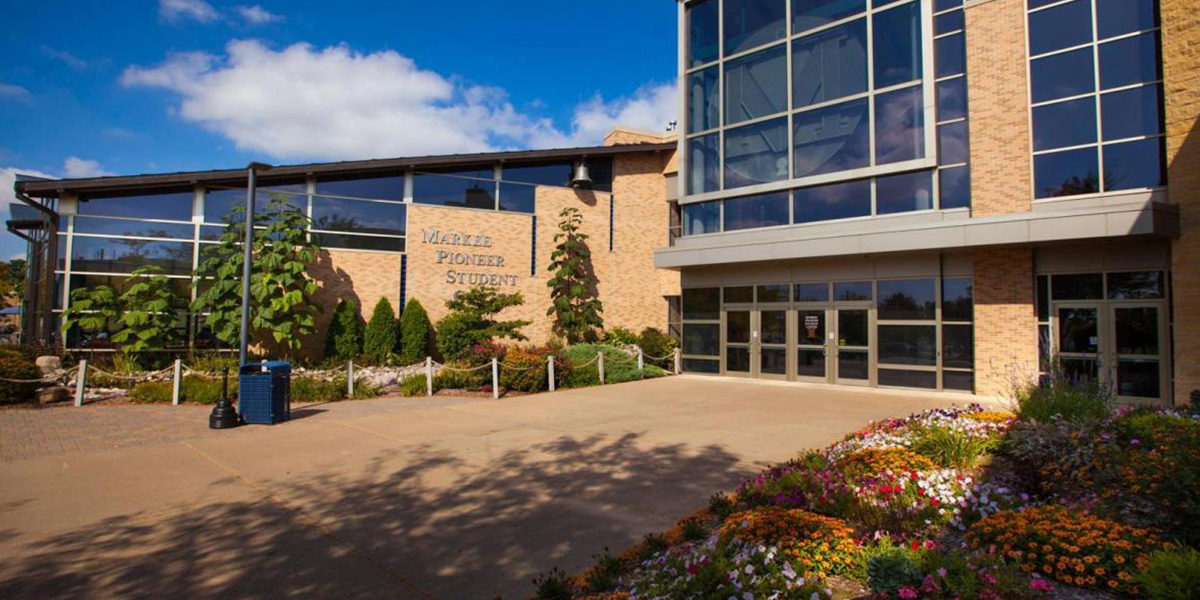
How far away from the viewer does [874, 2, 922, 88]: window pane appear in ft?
50.0

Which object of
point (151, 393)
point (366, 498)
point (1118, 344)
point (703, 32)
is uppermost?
point (703, 32)

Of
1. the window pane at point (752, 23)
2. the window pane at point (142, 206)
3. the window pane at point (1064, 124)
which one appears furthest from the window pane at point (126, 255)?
the window pane at point (1064, 124)

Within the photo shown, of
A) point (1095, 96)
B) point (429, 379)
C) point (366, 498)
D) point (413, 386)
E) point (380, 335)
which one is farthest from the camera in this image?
point (380, 335)

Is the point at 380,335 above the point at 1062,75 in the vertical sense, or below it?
below

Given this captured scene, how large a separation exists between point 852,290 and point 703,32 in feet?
31.8

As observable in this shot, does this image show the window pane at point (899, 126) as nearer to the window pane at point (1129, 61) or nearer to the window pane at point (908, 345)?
the window pane at point (1129, 61)

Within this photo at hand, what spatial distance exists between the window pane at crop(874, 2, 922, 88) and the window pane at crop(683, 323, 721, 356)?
8219 millimetres

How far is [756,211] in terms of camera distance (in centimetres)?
1775

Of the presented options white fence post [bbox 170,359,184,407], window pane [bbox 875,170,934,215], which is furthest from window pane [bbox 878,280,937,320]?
white fence post [bbox 170,359,184,407]

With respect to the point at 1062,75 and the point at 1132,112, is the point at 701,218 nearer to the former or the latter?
the point at 1062,75

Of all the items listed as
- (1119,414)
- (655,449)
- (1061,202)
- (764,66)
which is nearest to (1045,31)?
(1061,202)

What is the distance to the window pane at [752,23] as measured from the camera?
58.3ft

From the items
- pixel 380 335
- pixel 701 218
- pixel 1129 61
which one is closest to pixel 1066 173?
pixel 1129 61

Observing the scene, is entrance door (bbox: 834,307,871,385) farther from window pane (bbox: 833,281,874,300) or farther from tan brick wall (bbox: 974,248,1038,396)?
tan brick wall (bbox: 974,248,1038,396)
